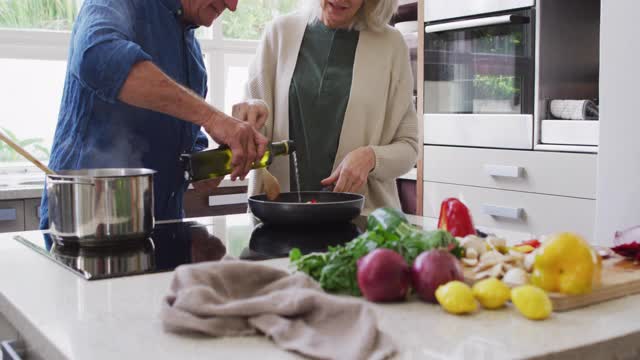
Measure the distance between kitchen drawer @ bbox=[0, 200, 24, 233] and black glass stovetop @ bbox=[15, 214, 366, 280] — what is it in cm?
138

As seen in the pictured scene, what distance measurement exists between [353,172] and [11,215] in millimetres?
1579

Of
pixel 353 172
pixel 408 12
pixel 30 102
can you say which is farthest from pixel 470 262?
pixel 30 102

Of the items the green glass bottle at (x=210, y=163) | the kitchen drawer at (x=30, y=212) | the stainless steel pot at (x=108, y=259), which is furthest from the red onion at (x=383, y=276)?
the kitchen drawer at (x=30, y=212)

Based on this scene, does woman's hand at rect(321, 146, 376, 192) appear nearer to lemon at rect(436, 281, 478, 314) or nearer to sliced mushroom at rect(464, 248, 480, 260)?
sliced mushroom at rect(464, 248, 480, 260)

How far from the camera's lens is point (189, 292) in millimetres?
901

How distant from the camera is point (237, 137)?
A: 1610 millimetres

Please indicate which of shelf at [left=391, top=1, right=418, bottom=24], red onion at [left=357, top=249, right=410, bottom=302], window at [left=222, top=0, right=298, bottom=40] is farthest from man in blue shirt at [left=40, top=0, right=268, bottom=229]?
window at [left=222, top=0, right=298, bottom=40]

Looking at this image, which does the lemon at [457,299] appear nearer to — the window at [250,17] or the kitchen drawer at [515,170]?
the kitchen drawer at [515,170]

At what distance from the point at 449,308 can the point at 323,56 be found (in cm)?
143

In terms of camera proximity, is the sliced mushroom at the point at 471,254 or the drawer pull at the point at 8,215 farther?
the drawer pull at the point at 8,215

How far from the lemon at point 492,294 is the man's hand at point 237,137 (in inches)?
29.8

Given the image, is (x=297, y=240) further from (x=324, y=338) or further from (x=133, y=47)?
(x=324, y=338)

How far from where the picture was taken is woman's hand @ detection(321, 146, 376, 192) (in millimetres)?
1961

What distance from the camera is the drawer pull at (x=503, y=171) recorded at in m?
3.03
